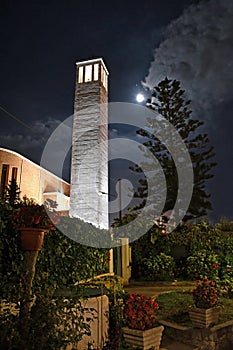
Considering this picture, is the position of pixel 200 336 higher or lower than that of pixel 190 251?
lower

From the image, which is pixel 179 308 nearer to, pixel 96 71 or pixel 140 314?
pixel 140 314

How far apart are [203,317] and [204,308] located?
0.43 ft

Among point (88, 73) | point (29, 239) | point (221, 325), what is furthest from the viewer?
point (88, 73)

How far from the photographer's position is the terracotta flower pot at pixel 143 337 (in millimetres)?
2592

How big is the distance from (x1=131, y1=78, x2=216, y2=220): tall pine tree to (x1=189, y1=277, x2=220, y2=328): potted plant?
25.5 ft

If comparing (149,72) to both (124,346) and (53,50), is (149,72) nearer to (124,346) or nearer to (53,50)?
(53,50)

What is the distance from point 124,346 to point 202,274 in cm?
482

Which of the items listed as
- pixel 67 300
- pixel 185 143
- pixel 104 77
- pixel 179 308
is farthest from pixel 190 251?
pixel 104 77

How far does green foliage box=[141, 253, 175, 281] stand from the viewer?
282 inches

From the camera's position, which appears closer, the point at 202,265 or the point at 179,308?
the point at 179,308

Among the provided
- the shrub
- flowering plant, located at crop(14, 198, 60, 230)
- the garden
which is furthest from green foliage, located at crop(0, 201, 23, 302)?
the shrub

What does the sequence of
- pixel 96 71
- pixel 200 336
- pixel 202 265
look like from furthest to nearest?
1. pixel 96 71
2. pixel 202 265
3. pixel 200 336

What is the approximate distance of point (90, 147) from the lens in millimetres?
9547

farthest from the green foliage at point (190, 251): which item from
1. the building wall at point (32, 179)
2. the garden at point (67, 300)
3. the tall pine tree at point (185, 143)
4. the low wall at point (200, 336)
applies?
the building wall at point (32, 179)
